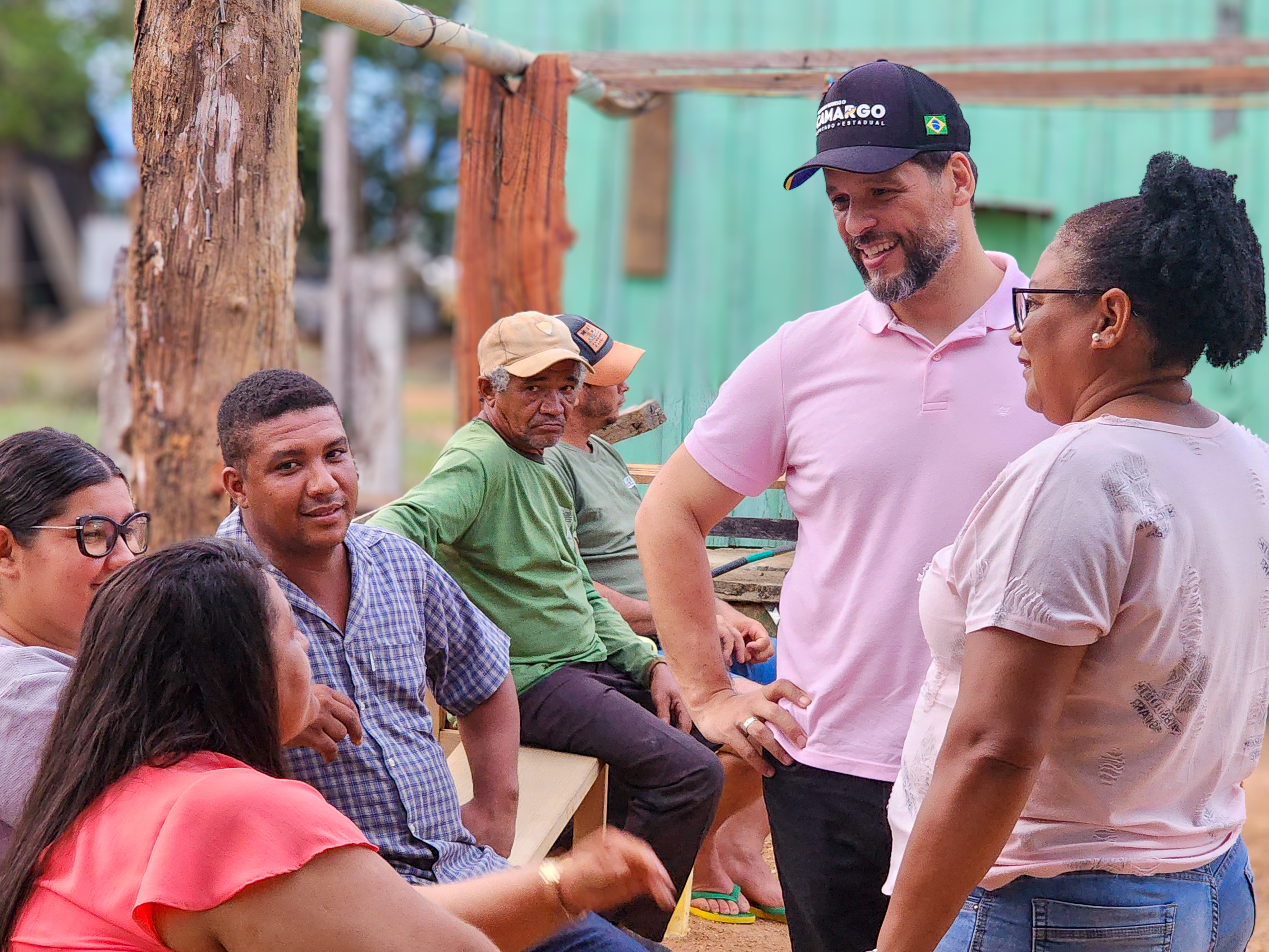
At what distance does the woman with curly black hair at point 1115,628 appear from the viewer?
1468 millimetres

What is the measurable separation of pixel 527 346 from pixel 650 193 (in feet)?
11.7

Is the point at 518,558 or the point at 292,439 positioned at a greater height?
the point at 292,439

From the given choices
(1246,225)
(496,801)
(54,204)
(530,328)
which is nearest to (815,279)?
(530,328)

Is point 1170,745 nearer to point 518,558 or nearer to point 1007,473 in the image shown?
point 1007,473

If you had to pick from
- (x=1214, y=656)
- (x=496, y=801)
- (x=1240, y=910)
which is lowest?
(x=496, y=801)

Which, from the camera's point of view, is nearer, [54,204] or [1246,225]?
[1246,225]

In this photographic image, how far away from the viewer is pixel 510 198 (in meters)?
4.36

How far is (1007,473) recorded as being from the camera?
153cm

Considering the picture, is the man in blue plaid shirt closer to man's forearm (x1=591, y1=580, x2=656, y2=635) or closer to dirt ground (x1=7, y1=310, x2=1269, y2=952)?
man's forearm (x1=591, y1=580, x2=656, y2=635)

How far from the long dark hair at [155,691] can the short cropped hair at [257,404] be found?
95cm

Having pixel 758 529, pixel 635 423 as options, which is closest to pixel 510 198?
pixel 635 423

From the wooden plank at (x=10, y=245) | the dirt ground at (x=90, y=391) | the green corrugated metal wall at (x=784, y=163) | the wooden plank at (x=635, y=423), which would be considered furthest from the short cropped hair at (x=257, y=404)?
the wooden plank at (x=10, y=245)

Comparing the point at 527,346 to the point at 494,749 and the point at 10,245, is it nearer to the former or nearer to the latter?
the point at 494,749

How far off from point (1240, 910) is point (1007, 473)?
674mm
